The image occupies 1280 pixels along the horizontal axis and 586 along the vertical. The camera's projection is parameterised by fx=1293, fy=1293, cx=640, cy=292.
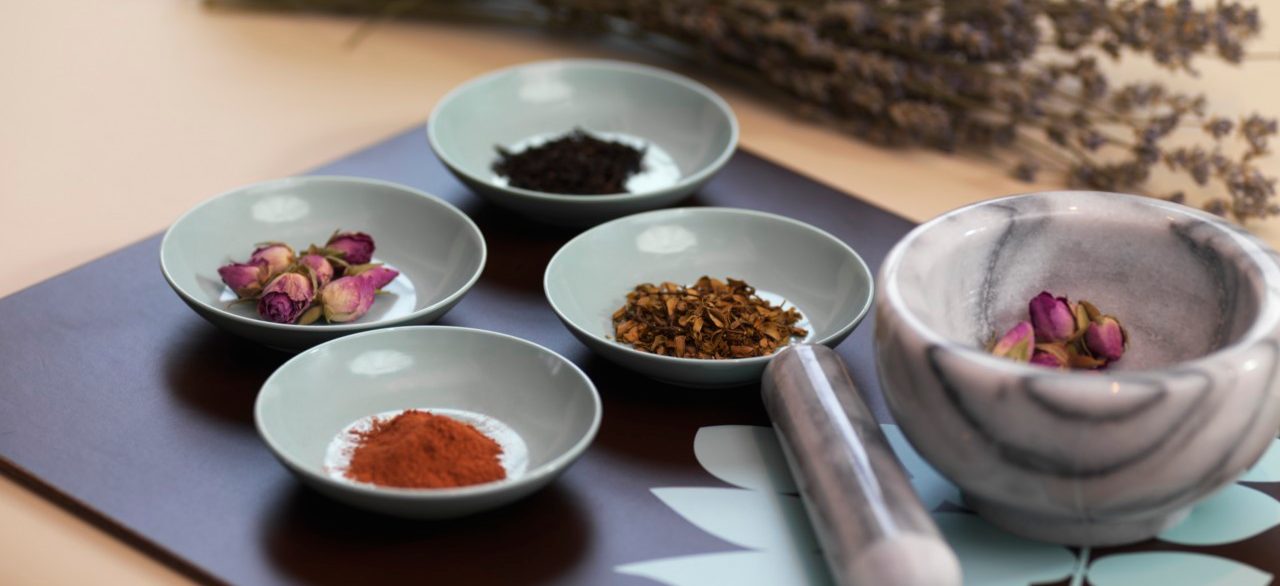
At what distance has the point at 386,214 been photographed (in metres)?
1.18

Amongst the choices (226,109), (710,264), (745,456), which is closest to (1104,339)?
(745,456)

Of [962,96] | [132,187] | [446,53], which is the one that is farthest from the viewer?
[446,53]

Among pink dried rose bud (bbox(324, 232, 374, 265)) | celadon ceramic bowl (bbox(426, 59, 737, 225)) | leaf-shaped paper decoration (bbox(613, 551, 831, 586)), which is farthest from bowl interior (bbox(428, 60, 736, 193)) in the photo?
leaf-shaped paper decoration (bbox(613, 551, 831, 586))

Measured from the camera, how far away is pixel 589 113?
1466 mm

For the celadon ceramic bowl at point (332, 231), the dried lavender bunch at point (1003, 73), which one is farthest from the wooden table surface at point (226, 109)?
the celadon ceramic bowl at point (332, 231)

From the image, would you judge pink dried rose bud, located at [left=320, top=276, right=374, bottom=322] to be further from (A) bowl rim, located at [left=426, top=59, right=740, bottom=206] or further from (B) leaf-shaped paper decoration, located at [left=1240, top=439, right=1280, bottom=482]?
(B) leaf-shaped paper decoration, located at [left=1240, top=439, right=1280, bottom=482]

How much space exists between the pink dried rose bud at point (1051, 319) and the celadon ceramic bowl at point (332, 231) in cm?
43

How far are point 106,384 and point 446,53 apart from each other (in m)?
0.86

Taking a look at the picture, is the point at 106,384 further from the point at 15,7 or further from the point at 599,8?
the point at 15,7

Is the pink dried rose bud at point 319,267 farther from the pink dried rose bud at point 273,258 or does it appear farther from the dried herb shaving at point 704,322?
the dried herb shaving at point 704,322

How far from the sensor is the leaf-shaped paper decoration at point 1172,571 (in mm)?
809

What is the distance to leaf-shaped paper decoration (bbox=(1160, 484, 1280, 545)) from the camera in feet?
2.77

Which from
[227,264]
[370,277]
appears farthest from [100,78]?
[370,277]

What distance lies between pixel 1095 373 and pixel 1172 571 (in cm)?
16
